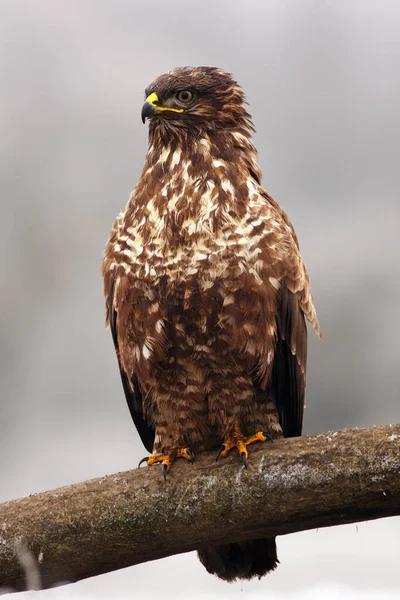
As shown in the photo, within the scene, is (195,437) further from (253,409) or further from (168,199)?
(168,199)

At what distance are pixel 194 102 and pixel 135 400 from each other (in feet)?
5.63

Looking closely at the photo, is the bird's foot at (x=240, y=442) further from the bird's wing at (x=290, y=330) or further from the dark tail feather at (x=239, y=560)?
the dark tail feather at (x=239, y=560)

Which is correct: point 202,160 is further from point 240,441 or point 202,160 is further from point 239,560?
point 239,560

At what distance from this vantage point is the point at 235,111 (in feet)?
14.8

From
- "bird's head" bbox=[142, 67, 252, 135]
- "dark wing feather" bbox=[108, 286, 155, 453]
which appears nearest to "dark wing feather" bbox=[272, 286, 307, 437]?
"dark wing feather" bbox=[108, 286, 155, 453]

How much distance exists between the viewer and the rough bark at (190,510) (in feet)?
11.9

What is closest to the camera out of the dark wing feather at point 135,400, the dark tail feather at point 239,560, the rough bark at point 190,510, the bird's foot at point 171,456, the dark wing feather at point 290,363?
the rough bark at point 190,510

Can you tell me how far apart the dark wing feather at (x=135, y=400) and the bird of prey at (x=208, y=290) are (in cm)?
2

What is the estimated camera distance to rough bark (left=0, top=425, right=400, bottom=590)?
3.62 m

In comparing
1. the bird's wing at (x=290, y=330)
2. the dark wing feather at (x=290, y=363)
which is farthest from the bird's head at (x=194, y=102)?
the dark wing feather at (x=290, y=363)

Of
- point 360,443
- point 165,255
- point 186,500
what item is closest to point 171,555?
point 186,500

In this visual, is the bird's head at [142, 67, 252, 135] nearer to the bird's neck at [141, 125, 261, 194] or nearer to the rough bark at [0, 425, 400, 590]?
the bird's neck at [141, 125, 261, 194]

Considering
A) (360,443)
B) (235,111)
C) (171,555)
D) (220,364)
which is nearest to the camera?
(360,443)

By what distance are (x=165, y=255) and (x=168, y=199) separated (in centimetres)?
35
